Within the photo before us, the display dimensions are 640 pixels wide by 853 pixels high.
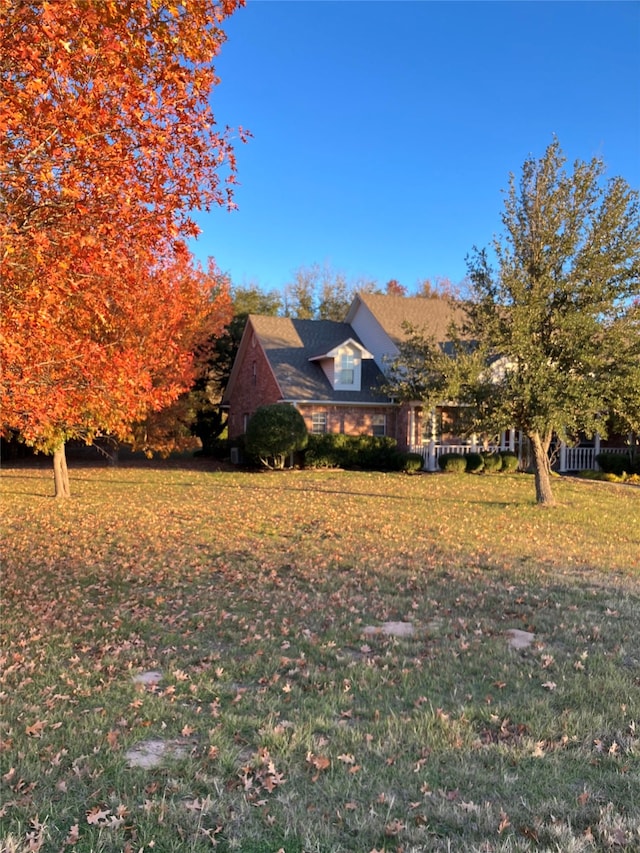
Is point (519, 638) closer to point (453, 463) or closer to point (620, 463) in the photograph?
point (453, 463)

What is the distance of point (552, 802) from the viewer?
2.70 metres

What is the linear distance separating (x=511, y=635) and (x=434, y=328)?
21.1m

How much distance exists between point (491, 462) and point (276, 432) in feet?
25.3

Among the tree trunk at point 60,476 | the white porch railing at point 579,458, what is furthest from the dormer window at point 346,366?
the tree trunk at point 60,476

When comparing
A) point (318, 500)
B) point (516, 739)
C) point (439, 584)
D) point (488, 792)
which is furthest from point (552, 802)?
point (318, 500)

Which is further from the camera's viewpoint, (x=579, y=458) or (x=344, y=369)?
(x=344, y=369)

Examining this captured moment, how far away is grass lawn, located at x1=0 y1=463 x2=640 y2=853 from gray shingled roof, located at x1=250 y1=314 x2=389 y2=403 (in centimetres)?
1380

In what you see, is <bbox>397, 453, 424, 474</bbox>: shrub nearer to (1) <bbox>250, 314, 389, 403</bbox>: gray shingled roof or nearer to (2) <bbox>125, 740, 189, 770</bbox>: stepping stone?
(1) <bbox>250, 314, 389, 403</bbox>: gray shingled roof

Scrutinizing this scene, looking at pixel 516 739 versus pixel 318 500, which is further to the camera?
pixel 318 500

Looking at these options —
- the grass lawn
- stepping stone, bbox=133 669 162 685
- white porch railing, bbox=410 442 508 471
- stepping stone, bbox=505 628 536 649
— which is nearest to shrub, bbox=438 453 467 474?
white porch railing, bbox=410 442 508 471

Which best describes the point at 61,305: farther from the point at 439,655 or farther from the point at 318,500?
the point at 318,500

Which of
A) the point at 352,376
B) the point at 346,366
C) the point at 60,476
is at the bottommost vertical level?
the point at 60,476

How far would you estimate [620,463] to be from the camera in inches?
810

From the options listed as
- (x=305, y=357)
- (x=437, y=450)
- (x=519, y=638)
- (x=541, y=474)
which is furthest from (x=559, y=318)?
(x=305, y=357)
